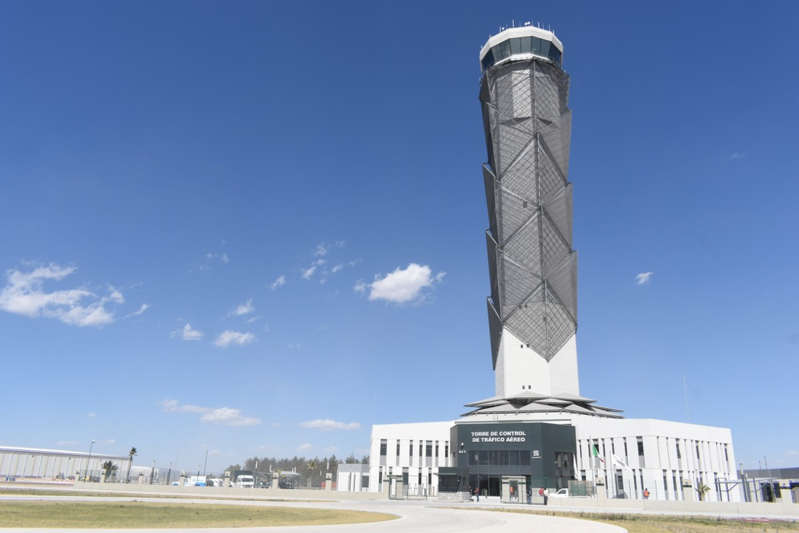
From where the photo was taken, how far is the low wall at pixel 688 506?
38.8 metres

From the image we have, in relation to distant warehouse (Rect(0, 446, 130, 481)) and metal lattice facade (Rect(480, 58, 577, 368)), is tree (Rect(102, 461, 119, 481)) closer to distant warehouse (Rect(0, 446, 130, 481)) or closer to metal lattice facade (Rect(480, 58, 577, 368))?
distant warehouse (Rect(0, 446, 130, 481))

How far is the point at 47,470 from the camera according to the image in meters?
127

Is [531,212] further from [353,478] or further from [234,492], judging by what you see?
[234,492]

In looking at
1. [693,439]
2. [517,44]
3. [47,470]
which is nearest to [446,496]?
[693,439]

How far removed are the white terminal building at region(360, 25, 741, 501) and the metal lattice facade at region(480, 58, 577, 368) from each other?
0.56 ft

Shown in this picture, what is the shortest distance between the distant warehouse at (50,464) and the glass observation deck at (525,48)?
111 meters

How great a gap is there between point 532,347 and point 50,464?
372ft

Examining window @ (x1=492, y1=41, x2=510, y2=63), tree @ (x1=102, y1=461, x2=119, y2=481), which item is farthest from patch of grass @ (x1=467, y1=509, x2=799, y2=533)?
window @ (x1=492, y1=41, x2=510, y2=63)

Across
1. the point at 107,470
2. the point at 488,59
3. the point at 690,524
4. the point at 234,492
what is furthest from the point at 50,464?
the point at 690,524

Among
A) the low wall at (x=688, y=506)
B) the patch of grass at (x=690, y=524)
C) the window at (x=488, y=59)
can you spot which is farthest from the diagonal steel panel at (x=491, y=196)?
the patch of grass at (x=690, y=524)

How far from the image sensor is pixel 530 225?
303ft

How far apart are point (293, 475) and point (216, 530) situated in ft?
343

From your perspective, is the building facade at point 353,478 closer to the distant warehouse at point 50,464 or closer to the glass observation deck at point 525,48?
the distant warehouse at point 50,464

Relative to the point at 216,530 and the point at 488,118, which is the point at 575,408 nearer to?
the point at 488,118
